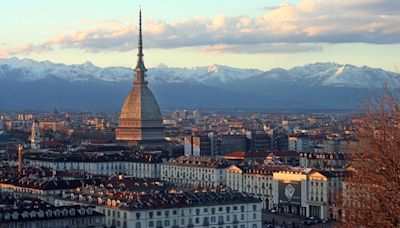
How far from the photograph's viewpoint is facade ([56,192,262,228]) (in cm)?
4638

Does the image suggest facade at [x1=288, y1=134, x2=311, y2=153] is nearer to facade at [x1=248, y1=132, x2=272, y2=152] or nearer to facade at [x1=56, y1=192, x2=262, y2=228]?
facade at [x1=248, y1=132, x2=272, y2=152]

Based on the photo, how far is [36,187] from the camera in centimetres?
5894

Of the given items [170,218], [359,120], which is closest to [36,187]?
[170,218]

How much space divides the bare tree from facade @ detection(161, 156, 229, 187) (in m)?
57.3

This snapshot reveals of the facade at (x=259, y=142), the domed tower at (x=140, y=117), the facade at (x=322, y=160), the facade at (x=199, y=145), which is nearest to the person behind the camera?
the facade at (x=322, y=160)

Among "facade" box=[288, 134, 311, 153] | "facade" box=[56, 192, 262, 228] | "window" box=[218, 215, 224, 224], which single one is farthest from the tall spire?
"window" box=[218, 215, 224, 224]

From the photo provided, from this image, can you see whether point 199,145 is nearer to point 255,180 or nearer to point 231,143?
point 231,143

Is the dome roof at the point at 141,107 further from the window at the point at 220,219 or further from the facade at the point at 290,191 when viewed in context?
the window at the point at 220,219

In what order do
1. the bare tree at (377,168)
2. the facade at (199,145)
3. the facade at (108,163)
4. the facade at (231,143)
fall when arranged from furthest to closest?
the facade at (231,143), the facade at (199,145), the facade at (108,163), the bare tree at (377,168)

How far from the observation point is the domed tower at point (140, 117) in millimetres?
119938

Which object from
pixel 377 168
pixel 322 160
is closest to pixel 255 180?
pixel 322 160

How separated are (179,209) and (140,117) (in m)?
72.9

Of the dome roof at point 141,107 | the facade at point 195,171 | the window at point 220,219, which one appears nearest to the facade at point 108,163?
the facade at point 195,171

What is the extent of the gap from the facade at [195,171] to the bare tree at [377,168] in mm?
57258
